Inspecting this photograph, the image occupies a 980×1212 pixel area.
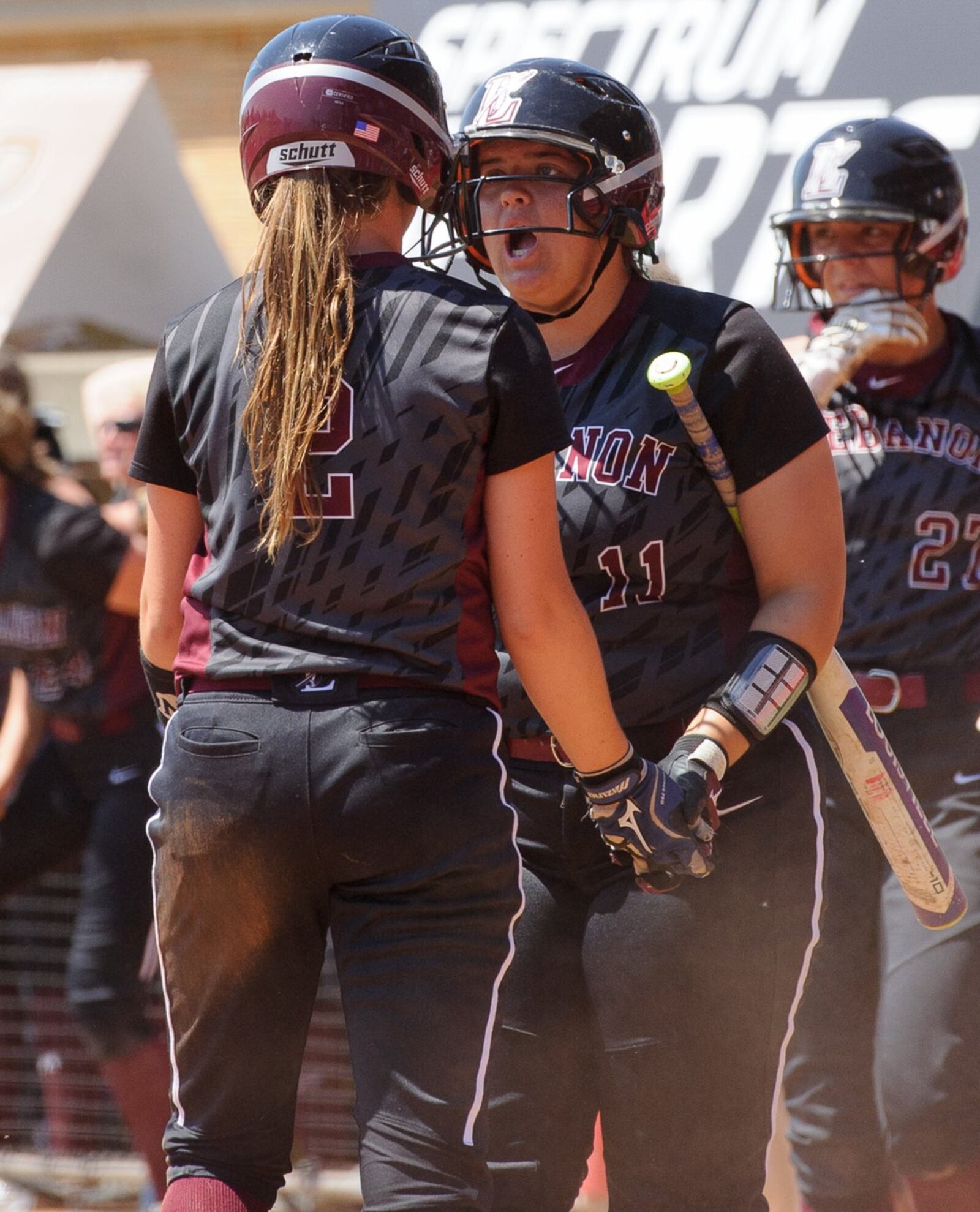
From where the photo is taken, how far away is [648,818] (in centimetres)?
225

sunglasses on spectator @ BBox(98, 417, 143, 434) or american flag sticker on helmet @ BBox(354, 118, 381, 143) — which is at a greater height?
american flag sticker on helmet @ BBox(354, 118, 381, 143)

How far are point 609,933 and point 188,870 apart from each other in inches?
27.2

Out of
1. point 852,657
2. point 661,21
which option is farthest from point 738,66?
point 852,657

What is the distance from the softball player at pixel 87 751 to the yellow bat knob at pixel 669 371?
2371mm

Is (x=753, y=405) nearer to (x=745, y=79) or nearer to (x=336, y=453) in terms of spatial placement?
(x=336, y=453)

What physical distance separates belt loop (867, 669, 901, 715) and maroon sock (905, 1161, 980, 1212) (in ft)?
3.09

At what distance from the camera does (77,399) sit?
21.4 feet

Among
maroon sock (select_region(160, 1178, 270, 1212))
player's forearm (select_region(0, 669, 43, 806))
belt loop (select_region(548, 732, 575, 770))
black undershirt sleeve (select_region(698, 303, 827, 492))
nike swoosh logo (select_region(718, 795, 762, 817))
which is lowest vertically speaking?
player's forearm (select_region(0, 669, 43, 806))

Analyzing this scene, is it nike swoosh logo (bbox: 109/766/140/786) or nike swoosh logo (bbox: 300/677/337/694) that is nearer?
nike swoosh logo (bbox: 300/677/337/694)

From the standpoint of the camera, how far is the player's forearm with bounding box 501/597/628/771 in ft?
7.03

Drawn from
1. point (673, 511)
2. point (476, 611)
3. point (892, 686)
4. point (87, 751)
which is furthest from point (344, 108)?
point (87, 751)

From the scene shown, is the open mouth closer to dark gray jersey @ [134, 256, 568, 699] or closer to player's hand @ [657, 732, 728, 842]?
dark gray jersey @ [134, 256, 568, 699]

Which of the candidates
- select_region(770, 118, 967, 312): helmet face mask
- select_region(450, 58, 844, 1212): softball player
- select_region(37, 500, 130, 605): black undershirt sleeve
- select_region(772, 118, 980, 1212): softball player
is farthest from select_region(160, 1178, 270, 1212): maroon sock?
select_region(37, 500, 130, 605): black undershirt sleeve

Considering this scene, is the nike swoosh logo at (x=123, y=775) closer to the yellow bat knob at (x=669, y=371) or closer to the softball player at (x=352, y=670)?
the softball player at (x=352, y=670)
